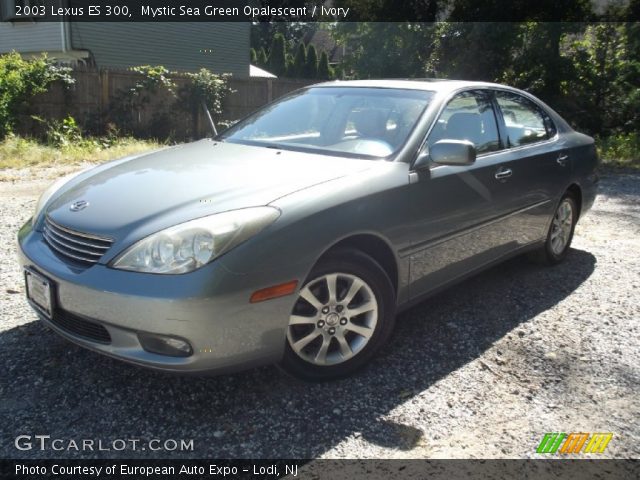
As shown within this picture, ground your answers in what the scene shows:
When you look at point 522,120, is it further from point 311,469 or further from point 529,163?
point 311,469

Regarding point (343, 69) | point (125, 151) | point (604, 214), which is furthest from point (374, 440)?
point (343, 69)

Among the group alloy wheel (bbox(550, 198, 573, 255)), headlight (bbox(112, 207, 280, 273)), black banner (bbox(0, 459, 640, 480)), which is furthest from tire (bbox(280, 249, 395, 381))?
alloy wheel (bbox(550, 198, 573, 255))

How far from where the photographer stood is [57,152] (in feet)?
32.3

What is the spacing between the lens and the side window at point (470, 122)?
356 cm

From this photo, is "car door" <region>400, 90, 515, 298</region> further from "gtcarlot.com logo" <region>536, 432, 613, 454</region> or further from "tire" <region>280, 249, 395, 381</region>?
"gtcarlot.com logo" <region>536, 432, 613, 454</region>

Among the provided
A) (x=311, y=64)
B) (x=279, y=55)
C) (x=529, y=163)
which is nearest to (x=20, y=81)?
(x=529, y=163)

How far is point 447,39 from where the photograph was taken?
1655cm

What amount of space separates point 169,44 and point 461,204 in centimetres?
1705

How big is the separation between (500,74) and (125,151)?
10.6 m

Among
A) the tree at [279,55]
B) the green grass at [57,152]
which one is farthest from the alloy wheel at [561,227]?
the tree at [279,55]

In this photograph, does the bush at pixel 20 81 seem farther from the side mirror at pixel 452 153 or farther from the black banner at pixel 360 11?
the side mirror at pixel 452 153

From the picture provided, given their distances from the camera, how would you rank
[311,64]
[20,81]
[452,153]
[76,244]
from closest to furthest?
1. [76,244]
2. [452,153]
3. [20,81]
4. [311,64]

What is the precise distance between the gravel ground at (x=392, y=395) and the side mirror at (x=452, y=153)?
1.10m

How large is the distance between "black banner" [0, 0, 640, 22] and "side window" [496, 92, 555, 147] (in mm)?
12303
